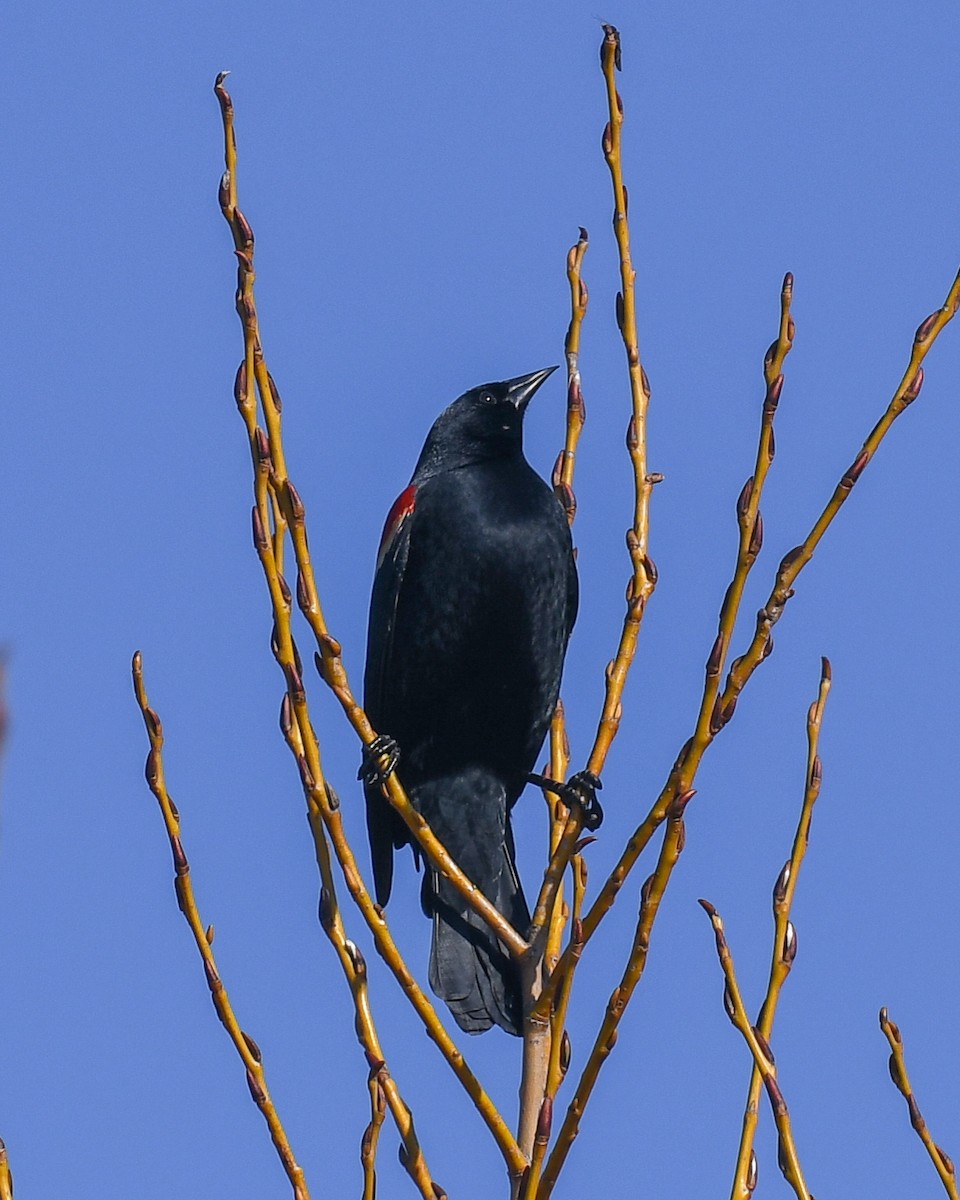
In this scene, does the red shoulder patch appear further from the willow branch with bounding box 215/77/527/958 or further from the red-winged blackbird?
the willow branch with bounding box 215/77/527/958

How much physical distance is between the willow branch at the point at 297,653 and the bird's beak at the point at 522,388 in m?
2.30

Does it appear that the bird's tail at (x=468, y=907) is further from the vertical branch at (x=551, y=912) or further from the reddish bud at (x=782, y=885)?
the reddish bud at (x=782, y=885)

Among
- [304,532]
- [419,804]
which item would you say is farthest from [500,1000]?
[304,532]

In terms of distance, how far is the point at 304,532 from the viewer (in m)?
2.62

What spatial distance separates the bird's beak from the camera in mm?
5004

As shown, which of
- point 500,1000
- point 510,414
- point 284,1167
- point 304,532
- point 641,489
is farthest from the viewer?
point 510,414

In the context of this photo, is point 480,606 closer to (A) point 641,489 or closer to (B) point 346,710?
(A) point 641,489

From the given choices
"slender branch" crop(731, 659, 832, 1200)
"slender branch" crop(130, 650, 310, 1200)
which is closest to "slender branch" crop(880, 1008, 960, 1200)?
"slender branch" crop(731, 659, 832, 1200)

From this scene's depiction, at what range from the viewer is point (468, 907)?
4141 millimetres

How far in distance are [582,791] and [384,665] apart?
5.59 ft

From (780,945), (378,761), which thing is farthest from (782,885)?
(378,761)

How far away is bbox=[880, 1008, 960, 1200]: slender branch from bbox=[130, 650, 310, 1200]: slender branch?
2.85ft

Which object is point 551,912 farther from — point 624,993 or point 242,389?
point 242,389

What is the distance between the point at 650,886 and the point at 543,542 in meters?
2.19
